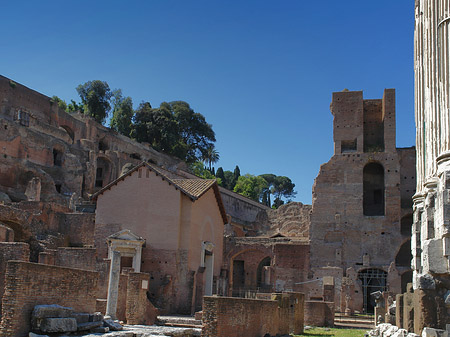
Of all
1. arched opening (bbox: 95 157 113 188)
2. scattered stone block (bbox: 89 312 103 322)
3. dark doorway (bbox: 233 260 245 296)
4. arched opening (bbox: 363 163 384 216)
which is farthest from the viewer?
arched opening (bbox: 95 157 113 188)

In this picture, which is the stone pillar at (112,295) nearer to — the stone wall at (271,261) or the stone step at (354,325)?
the stone step at (354,325)

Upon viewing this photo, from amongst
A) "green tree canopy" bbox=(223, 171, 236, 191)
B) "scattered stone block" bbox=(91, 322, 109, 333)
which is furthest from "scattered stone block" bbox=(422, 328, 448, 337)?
"green tree canopy" bbox=(223, 171, 236, 191)

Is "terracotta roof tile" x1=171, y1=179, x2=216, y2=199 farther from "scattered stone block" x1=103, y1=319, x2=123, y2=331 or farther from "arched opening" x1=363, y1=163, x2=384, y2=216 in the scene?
"arched opening" x1=363, y1=163, x2=384, y2=216

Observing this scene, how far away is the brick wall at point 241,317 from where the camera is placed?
661 inches

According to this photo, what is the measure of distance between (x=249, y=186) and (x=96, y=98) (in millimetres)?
26581

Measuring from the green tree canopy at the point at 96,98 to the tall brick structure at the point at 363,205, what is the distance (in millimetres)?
36680

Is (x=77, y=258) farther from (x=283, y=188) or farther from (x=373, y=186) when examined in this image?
(x=283, y=188)

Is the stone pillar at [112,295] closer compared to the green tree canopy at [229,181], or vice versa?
the stone pillar at [112,295]

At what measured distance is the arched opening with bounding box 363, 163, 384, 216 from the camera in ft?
156

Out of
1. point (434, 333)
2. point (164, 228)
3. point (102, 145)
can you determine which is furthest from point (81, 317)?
point (102, 145)

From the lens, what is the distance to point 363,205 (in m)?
47.8

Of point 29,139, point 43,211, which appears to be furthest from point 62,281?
point 29,139

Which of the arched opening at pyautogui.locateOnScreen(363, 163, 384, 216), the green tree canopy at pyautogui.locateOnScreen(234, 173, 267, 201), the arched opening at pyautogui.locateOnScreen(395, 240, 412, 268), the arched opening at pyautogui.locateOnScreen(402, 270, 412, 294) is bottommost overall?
the arched opening at pyautogui.locateOnScreen(402, 270, 412, 294)

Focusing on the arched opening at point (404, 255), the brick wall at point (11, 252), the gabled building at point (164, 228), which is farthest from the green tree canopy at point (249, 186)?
the brick wall at point (11, 252)
